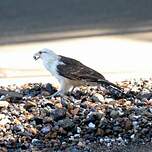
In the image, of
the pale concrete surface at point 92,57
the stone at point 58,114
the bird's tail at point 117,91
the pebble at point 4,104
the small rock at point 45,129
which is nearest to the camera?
the small rock at point 45,129

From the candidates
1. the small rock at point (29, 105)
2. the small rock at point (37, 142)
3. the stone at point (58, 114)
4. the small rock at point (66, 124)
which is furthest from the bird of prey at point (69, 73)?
the small rock at point (37, 142)

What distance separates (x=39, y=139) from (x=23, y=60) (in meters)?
3.50

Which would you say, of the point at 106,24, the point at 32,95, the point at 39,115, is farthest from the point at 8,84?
the point at 106,24

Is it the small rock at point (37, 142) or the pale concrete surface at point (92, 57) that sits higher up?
the pale concrete surface at point (92, 57)

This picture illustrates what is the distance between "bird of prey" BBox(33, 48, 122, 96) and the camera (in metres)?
6.37

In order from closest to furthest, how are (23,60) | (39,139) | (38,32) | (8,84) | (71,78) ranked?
(39,139)
(71,78)
(8,84)
(23,60)
(38,32)

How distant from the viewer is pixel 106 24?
11086 mm

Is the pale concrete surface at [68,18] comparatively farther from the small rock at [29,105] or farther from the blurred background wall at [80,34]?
the small rock at [29,105]

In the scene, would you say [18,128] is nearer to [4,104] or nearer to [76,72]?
[4,104]

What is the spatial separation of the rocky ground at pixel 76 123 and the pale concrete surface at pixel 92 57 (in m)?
1.48

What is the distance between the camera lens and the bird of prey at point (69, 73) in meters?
6.37

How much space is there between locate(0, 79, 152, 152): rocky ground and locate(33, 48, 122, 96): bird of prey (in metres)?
0.14

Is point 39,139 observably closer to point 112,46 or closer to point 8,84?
point 8,84

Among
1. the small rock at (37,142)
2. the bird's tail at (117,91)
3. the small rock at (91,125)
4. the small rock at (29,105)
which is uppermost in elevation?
the bird's tail at (117,91)
